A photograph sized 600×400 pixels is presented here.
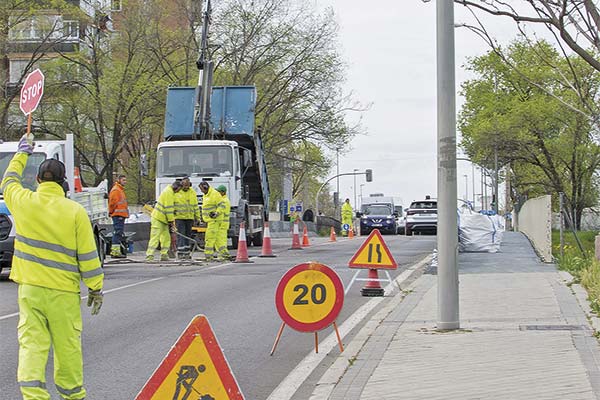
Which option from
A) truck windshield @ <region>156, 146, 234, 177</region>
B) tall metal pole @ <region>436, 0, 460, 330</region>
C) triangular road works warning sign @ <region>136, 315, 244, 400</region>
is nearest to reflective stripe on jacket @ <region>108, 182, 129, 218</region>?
truck windshield @ <region>156, 146, 234, 177</region>

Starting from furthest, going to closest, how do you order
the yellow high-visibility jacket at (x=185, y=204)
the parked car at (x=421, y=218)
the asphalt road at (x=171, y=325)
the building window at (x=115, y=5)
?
1. the parked car at (x=421, y=218)
2. the building window at (x=115, y=5)
3. the yellow high-visibility jacket at (x=185, y=204)
4. the asphalt road at (x=171, y=325)

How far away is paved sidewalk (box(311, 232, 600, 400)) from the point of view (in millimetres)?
7730

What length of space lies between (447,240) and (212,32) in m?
37.1

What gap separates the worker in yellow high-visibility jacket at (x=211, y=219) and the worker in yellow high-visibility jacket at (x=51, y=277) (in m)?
15.7

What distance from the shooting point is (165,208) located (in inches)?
874

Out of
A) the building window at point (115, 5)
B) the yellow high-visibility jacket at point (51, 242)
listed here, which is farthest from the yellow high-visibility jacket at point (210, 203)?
the building window at point (115, 5)

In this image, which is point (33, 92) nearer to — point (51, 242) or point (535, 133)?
point (51, 242)

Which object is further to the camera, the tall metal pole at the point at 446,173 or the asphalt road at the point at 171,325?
the tall metal pole at the point at 446,173

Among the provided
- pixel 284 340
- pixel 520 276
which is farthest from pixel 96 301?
pixel 520 276

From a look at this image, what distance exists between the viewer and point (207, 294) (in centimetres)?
1557

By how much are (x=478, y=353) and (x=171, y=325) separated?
13.3 feet

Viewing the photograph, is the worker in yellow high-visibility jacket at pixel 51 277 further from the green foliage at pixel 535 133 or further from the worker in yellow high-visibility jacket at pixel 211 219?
the green foliage at pixel 535 133

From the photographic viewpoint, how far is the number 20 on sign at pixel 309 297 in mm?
9797

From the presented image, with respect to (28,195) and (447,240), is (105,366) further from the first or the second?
(447,240)
